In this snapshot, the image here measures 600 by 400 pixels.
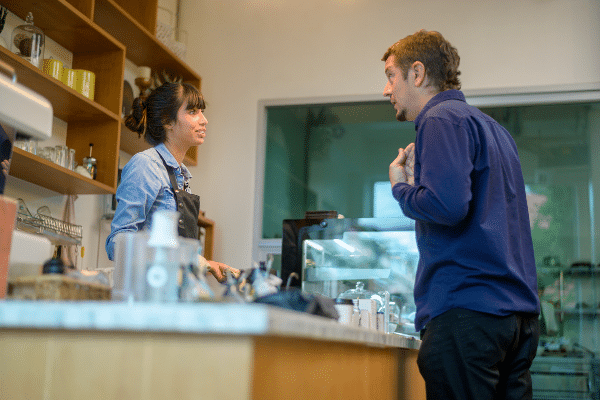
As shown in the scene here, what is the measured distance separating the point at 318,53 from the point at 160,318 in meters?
3.72

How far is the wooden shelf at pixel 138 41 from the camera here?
11.3 feet

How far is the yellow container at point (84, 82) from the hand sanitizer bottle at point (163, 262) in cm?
238

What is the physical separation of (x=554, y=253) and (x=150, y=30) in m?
2.78

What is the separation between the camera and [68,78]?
312cm

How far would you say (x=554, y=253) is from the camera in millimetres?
3855

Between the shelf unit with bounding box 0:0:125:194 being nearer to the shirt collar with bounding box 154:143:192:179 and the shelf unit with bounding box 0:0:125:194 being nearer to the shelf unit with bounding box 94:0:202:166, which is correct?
the shelf unit with bounding box 94:0:202:166

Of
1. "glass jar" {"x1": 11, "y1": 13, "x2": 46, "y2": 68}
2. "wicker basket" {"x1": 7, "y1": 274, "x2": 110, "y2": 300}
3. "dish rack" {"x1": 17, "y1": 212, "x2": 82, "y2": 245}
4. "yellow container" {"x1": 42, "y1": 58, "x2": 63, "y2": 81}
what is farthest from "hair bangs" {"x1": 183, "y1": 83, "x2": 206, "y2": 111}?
"wicker basket" {"x1": 7, "y1": 274, "x2": 110, "y2": 300}

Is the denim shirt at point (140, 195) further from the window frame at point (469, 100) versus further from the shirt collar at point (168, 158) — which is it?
the window frame at point (469, 100)

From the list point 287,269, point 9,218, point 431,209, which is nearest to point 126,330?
point 9,218

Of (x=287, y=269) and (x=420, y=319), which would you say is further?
(x=287, y=269)

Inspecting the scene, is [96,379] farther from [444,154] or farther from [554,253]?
[554,253]

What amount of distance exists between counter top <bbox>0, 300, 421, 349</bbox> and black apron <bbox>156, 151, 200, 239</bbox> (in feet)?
3.99

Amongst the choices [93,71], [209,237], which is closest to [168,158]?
[93,71]

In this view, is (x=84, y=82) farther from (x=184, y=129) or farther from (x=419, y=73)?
(x=419, y=73)
